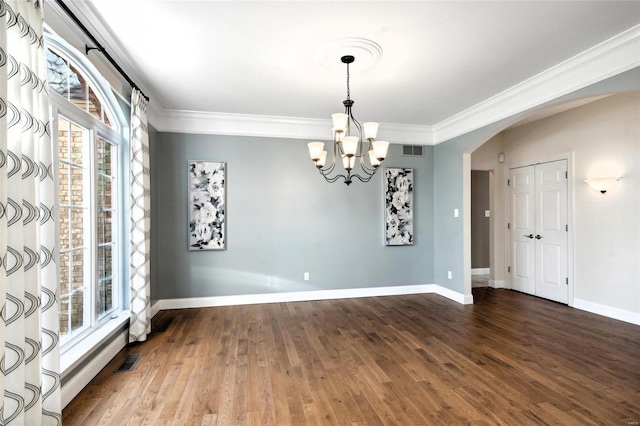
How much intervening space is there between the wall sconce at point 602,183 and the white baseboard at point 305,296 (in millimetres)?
2182

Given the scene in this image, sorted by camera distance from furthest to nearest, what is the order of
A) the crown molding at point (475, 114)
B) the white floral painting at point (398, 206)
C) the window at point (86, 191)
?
the white floral painting at point (398, 206) < the crown molding at point (475, 114) < the window at point (86, 191)

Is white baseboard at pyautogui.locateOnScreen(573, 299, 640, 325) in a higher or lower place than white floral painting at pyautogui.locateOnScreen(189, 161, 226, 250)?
lower

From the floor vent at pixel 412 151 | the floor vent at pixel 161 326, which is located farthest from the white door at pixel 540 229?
the floor vent at pixel 161 326

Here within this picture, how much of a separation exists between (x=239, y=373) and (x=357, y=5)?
9.75 ft

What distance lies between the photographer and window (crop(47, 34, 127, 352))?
2385mm

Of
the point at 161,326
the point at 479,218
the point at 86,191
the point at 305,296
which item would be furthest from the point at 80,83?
the point at 479,218

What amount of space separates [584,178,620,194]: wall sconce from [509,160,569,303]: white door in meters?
0.45

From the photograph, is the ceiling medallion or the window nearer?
the window

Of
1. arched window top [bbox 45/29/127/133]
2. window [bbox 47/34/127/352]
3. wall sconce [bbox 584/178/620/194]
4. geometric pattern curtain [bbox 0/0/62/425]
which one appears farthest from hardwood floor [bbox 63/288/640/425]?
arched window top [bbox 45/29/127/133]

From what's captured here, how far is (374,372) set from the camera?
2594mm

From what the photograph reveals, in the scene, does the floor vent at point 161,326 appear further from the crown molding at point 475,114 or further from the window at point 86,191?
the crown molding at point 475,114

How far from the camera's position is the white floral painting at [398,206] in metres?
5.09

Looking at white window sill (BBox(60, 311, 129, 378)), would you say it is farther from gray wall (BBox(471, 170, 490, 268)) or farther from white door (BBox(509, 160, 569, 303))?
gray wall (BBox(471, 170, 490, 268))

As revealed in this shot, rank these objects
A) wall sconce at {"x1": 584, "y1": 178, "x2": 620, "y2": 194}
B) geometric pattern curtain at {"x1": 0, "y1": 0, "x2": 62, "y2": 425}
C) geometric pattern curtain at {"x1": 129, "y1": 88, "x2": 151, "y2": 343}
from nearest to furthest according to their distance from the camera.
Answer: geometric pattern curtain at {"x1": 0, "y1": 0, "x2": 62, "y2": 425}, geometric pattern curtain at {"x1": 129, "y1": 88, "x2": 151, "y2": 343}, wall sconce at {"x1": 584, "y1": 178, "x2": 620, "y2": 194}
